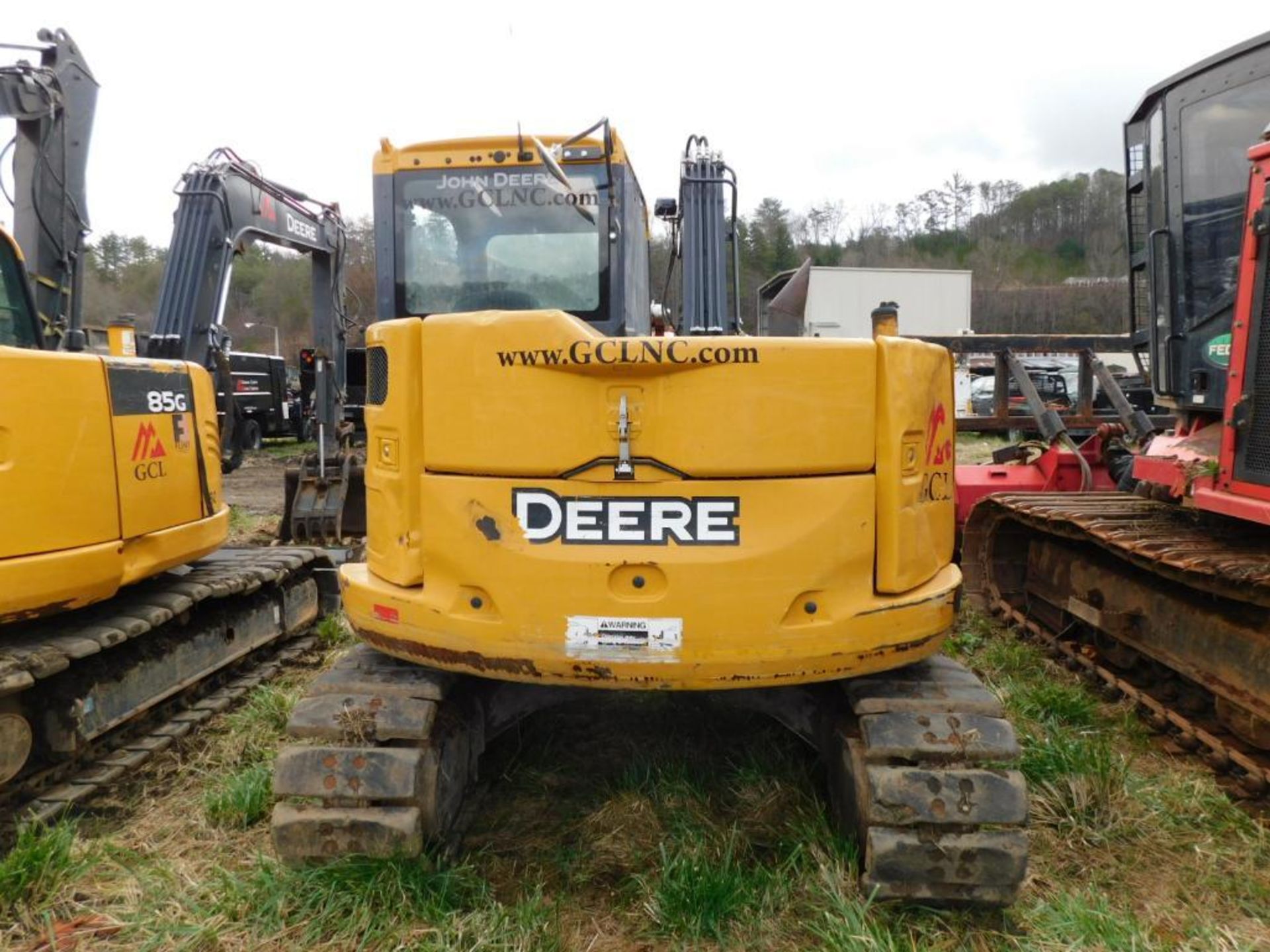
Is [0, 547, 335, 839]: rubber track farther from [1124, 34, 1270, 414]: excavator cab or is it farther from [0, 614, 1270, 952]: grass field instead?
[1124, 34, 1270, 414]: excavator cab

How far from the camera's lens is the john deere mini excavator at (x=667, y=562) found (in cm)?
267

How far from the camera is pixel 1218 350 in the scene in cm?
444

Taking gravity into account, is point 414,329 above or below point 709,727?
above

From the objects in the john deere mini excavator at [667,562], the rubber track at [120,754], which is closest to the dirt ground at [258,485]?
the rubber track at [120,754]

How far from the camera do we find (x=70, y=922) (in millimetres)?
2840

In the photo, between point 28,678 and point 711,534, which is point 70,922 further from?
point 711,534

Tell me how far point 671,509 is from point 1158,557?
2493mm

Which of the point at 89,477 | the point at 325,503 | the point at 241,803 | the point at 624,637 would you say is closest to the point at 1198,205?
the point at 624,637

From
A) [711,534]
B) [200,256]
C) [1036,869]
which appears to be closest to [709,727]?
[1036,869]

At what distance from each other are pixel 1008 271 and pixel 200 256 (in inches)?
2691

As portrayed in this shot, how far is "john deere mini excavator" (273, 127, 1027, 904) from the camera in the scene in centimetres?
267

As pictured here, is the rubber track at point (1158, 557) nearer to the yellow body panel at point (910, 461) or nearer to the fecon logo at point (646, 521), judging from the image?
the yellow body panel at point (910, 461)

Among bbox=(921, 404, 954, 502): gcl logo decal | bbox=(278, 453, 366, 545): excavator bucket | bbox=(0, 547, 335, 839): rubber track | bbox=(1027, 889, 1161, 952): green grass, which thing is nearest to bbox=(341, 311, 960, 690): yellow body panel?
bbox=(921, 404, 954, 502): gcl logo decal

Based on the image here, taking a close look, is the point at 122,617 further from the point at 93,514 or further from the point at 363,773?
the point at 363,773
